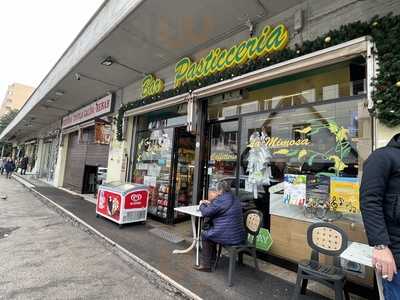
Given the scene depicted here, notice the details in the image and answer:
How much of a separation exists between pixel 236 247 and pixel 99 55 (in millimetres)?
5397

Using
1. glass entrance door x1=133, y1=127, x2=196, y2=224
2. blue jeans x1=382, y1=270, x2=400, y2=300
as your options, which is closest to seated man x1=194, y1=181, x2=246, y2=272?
blue jeans x1=382, y1=270, x2=400, y2=300

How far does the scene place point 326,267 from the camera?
2.49m

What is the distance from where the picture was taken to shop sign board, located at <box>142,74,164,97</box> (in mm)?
6094

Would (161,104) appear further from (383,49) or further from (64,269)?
(383,49)

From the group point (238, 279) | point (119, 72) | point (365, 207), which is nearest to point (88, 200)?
point (119, 72)

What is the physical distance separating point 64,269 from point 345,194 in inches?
155

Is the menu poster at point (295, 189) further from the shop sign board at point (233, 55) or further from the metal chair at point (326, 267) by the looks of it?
the shop sign board at point (233, 55)

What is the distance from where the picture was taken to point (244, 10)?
3.97 m

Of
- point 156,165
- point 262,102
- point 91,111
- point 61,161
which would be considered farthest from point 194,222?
point 61,161

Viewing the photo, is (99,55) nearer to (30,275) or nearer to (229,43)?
(229,43)

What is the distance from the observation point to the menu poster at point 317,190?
10.8 feet

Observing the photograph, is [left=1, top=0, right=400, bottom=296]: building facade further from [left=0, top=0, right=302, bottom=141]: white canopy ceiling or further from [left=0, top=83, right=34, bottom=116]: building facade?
→ [left=0, top=83, right=34, bottom=116]: building facade

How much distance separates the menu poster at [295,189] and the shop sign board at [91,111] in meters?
6.56

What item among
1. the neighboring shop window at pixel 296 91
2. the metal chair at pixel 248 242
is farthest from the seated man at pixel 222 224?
the neighboring shop window at pixel 296 91
